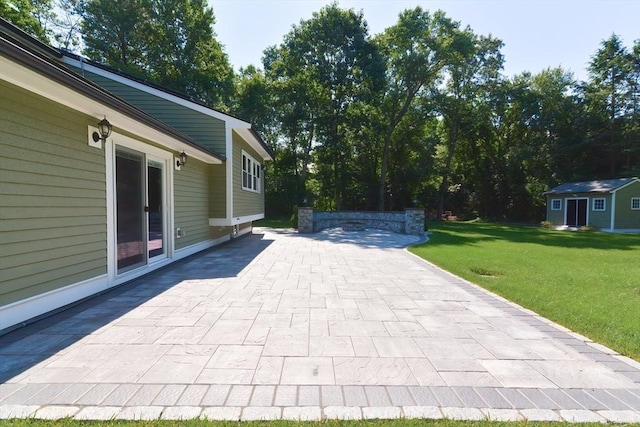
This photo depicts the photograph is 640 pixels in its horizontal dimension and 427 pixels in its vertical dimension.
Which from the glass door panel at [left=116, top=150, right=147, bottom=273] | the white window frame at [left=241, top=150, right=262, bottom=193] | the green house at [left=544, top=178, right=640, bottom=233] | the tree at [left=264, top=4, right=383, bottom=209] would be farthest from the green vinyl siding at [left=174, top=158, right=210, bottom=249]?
the green house at [left=544, top=178, right=640, bottom=233]

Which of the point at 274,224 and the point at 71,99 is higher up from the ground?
the point at 71,99

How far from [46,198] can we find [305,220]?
12.0 meters

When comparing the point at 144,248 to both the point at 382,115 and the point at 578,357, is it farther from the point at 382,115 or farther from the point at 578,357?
the point at 382,115

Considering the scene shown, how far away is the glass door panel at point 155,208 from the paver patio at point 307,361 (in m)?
2.10

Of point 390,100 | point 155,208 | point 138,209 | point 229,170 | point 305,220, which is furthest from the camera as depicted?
point 390,100

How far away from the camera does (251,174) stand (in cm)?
1326

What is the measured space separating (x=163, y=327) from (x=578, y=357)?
161 inches

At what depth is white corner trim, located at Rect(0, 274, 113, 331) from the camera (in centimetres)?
334

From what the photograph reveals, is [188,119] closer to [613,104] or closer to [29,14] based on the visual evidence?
[29,14]

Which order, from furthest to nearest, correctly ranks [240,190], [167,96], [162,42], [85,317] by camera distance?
1. [162,42]
2. [240,190]
3. [167,96]
4. [85,317]

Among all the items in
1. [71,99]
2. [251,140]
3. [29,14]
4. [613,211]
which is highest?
[29,14]

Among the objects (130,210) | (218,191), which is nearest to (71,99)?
(130,210)

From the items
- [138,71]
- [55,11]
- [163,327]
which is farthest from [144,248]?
[55,11]

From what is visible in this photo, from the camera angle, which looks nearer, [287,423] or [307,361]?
[287,423]
